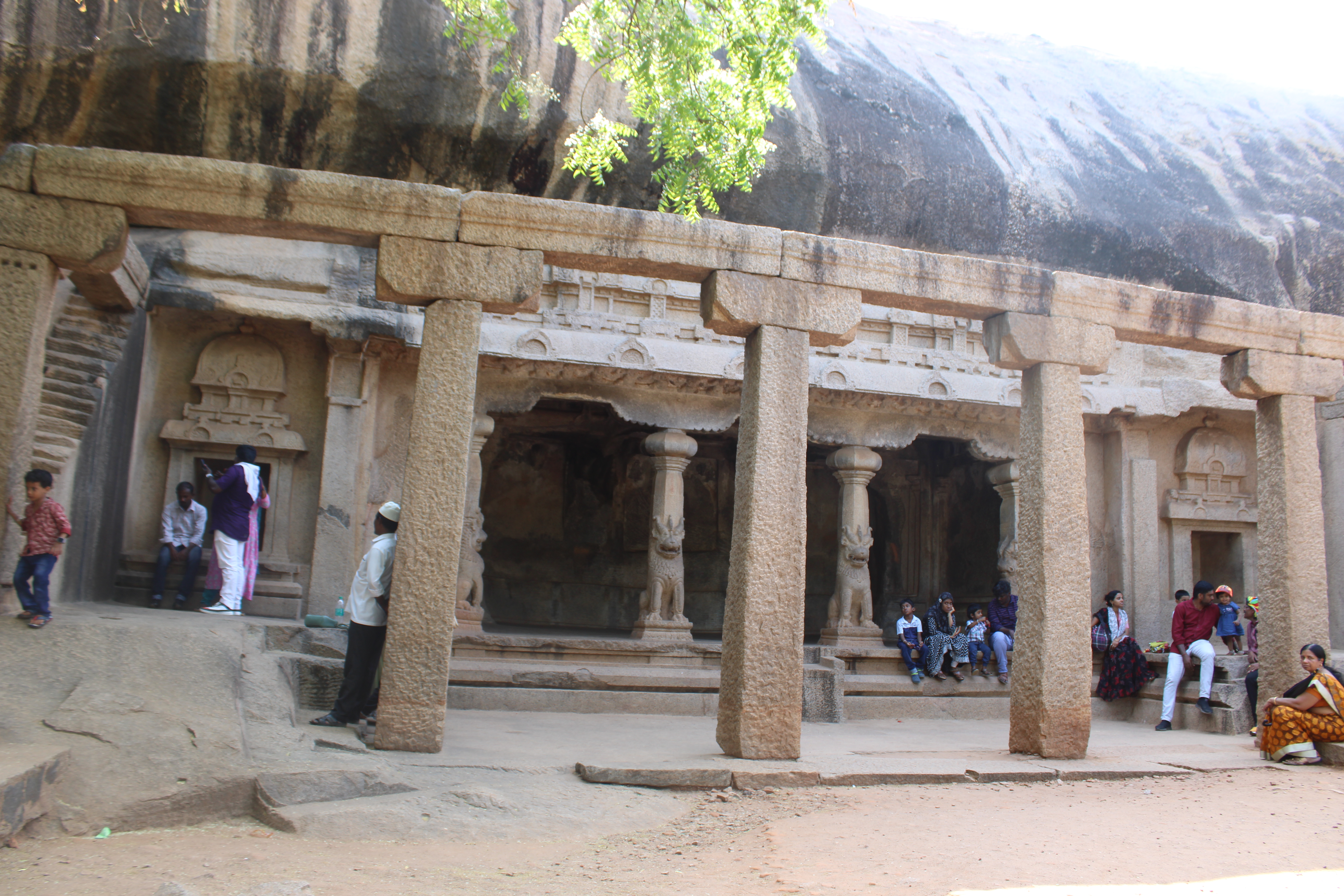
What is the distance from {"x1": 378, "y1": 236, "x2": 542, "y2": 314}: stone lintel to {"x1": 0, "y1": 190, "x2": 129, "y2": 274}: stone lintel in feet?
4.79

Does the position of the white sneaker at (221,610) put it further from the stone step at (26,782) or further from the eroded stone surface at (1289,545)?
the eroded stone surface at (1289,545)

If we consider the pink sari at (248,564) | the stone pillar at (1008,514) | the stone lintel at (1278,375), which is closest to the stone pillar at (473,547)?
the pink sari at (248,564)

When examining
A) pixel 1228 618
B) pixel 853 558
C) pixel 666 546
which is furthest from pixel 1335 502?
pixel 666 546

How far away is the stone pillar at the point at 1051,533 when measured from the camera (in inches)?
231

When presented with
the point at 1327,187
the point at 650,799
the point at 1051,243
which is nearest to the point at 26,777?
the point at 650,799

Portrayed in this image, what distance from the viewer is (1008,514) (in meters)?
11.0

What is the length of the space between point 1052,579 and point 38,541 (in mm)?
5986

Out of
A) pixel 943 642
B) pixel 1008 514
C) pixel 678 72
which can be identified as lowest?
pixel 943 642

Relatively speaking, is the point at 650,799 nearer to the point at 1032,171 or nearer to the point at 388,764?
the point at 388,764

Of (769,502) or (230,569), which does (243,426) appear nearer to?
(230,569)

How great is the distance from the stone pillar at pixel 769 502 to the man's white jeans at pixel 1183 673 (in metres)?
4.69

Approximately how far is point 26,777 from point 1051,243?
441 inches

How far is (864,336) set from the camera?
10.4m

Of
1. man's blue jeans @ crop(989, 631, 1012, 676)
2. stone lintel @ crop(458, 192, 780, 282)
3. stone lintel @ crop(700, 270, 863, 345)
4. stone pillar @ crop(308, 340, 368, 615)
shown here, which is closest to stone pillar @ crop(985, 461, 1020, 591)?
man's blue jeans @ crop(989, 631, 1012, 676)
